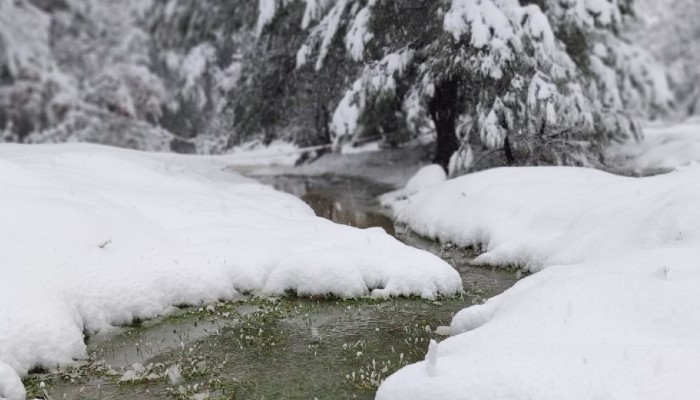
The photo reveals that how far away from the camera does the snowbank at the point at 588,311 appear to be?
4.80 metres

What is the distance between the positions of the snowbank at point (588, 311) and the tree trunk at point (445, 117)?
636cm

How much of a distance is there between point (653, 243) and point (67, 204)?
8706 millimetres

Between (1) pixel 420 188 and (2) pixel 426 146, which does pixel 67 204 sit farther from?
(2) pixel 426 146

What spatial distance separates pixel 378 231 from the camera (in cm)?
1133

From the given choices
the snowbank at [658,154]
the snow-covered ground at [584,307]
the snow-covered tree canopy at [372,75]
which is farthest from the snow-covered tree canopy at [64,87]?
the snow-covered ground at [584,307]

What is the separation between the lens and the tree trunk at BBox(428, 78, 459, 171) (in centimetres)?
1709

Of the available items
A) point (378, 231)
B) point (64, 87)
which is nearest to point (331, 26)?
point (378, 231)

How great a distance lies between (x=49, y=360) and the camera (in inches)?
257

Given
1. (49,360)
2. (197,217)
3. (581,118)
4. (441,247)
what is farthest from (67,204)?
(581,118)

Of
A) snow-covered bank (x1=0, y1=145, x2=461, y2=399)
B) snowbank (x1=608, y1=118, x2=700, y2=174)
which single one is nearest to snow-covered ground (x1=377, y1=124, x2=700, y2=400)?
snow-covered bank (x1=0, y1=145, x2=461, y2=399)

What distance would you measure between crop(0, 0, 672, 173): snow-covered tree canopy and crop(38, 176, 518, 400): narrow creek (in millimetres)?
6755

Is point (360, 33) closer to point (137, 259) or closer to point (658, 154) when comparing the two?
point (137, 259)

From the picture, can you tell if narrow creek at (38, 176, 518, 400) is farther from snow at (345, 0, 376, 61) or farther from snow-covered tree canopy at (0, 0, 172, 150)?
snow-covered tree canopy at (0, 0, 172, 150)

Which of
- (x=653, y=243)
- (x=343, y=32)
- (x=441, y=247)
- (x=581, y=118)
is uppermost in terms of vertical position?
(x=343, y=32)
